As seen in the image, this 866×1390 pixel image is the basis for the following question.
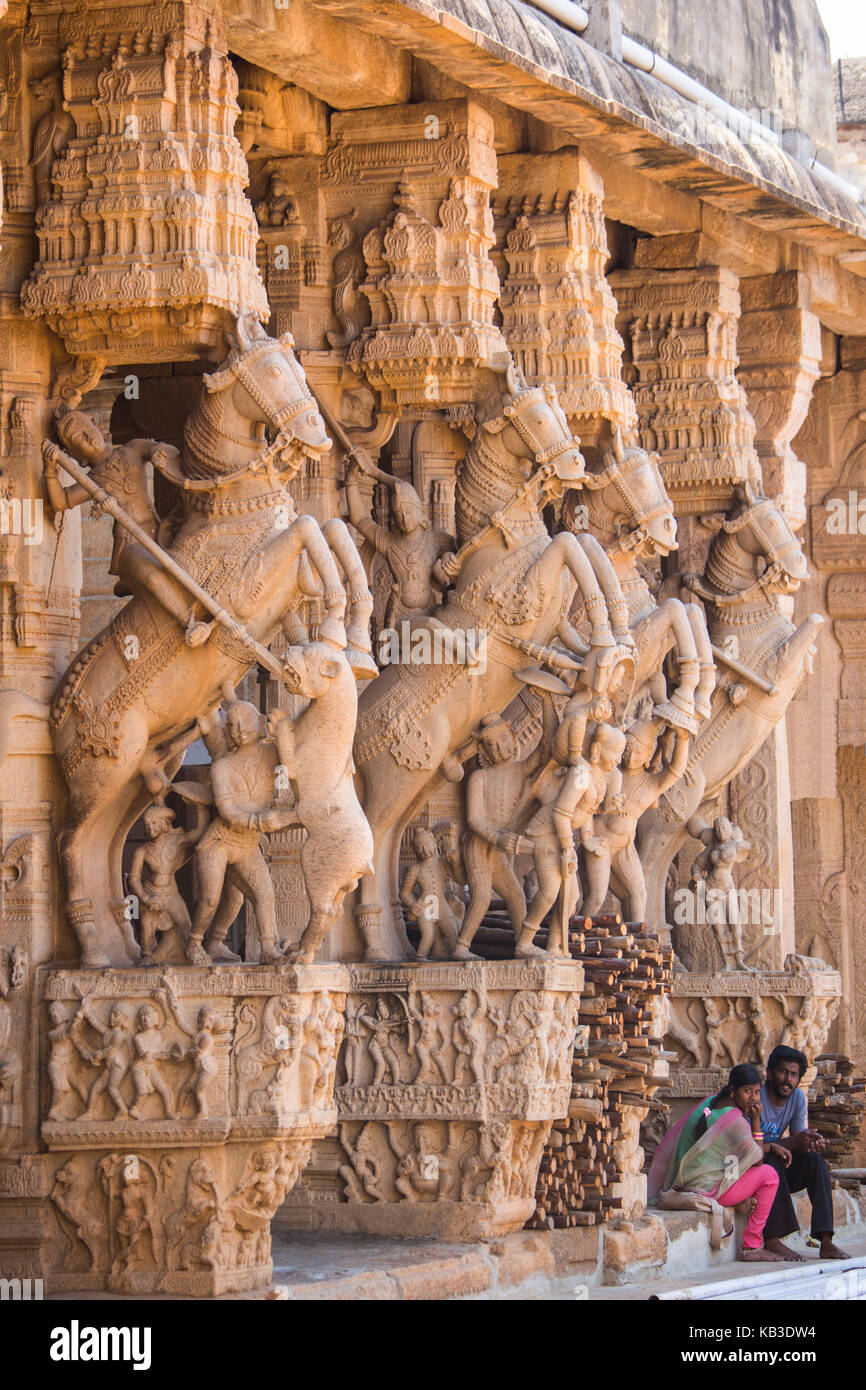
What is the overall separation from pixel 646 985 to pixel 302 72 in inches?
162

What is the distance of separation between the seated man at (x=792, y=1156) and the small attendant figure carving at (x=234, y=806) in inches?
145

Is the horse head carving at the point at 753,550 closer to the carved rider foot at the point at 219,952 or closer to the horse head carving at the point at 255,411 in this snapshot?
the horse head carving at the point at 255,411

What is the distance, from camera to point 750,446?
49.6 feet

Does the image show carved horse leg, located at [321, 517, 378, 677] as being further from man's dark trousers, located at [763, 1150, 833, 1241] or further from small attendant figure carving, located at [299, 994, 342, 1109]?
man's dark trousers, located at [763, 1150, 833, 1241]

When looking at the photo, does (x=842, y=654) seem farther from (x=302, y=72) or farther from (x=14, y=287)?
(x=14, y=287)

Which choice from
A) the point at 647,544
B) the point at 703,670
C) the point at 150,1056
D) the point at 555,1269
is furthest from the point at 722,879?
the point at 150,1056

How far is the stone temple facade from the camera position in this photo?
10586 mm

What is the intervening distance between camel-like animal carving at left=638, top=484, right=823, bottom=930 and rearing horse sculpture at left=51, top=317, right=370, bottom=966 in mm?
4222

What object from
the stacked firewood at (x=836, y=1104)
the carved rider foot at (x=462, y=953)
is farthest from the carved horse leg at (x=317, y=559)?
the stacked firewood at (x=836, y=1104)

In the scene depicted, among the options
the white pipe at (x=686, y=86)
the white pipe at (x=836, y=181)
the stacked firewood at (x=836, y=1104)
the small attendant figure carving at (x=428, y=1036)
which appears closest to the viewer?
the small attendant figure carving at (x=428, y=1036)

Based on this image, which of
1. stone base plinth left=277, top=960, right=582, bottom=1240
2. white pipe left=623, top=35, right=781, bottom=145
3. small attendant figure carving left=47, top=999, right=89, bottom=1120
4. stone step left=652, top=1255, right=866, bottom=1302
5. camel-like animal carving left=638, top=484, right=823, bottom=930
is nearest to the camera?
small attendant figure carving left=47, top=999, right=89, bottom=1120

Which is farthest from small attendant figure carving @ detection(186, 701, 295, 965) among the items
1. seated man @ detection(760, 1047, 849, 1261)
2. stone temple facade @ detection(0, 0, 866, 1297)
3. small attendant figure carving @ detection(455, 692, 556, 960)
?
seated man @ detection(760, 1047, 849, 1261)

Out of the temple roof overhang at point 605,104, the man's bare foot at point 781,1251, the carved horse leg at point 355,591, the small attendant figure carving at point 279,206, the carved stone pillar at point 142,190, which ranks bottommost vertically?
the man's bare foot at point 781,1251

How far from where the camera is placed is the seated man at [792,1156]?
533 inches
